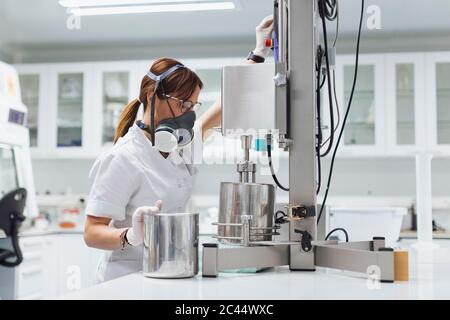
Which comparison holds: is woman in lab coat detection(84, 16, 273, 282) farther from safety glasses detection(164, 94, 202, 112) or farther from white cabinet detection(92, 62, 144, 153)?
white cabinet detection(92, 62, 144, 153)

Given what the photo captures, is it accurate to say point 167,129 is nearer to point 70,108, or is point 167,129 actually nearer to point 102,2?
point 102,2

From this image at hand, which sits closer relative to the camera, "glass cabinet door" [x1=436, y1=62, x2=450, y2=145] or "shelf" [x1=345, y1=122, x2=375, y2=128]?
"glass cabinet door" [x1=436, y1=62, x2=450, y2=145]

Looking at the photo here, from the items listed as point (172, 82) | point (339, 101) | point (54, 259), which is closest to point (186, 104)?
point (172, 82)

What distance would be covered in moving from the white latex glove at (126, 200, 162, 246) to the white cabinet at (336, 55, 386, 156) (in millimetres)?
3106

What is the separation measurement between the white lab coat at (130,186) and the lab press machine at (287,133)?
34cm

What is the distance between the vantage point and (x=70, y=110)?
175 inches

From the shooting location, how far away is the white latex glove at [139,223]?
3.33ft

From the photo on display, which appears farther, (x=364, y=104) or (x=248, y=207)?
(x=364, y=104)

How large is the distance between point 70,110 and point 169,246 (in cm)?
370

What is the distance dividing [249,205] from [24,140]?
296 centimetres

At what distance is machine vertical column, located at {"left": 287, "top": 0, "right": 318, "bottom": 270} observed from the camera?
1106 millimetres

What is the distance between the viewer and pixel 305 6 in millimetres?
1130

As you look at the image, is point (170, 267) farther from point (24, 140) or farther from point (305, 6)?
point (24, 140)

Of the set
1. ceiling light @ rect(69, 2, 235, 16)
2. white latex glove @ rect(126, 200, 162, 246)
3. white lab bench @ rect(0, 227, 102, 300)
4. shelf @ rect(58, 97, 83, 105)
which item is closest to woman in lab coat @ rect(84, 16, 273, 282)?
white latex glove @ rect(126, 200, 162, 246)
